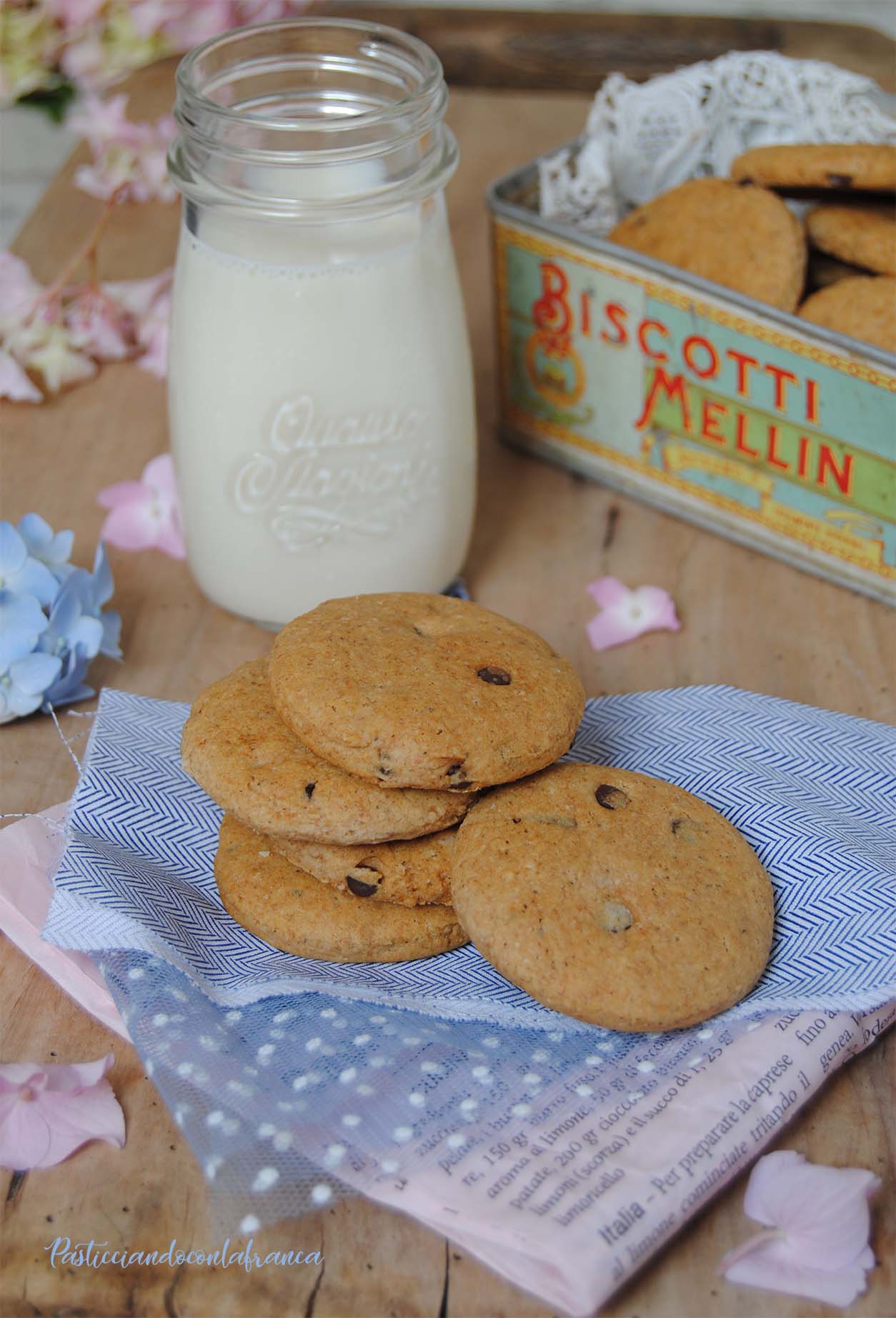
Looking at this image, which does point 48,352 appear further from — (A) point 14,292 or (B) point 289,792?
(B) point 289,792

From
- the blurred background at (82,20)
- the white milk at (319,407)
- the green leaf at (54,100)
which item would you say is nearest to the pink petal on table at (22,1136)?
the white milk at (319,407)

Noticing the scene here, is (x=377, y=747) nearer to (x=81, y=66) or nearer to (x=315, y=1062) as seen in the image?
(x=315, y=1062)

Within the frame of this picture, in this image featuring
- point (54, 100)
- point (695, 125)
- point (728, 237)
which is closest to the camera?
point (728, 237)

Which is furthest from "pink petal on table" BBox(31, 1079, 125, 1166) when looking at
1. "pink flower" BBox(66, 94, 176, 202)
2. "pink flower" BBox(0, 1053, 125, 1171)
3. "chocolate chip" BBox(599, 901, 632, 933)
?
"pink flower" BBox(66, 94, 176, 202)

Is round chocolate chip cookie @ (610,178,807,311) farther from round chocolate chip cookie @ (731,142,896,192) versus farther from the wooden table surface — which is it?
the wooden table surface

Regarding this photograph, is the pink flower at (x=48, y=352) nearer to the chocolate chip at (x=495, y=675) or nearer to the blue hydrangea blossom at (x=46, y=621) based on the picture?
the blue hydrangea blossom at (x=46, y=621)

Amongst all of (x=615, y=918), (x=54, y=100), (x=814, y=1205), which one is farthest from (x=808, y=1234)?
(x=54, y=100)

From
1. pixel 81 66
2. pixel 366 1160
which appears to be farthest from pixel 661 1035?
pixel 81 66
